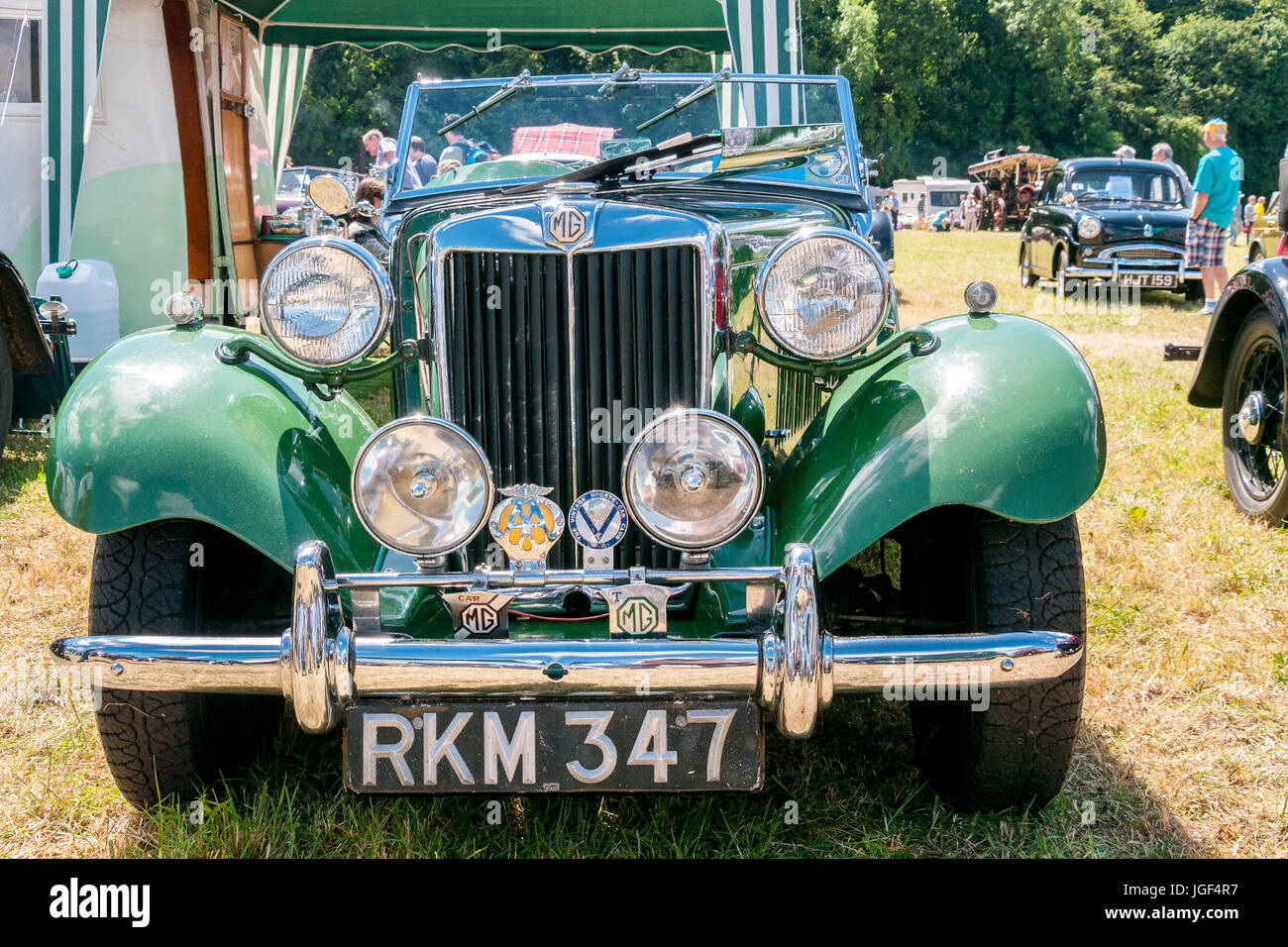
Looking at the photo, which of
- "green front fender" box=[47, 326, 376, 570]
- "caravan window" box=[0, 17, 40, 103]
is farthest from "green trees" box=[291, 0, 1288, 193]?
"green front fender" box=[47, 326, 376, 570]

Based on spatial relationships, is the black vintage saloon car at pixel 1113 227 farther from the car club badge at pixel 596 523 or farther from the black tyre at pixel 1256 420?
the car club badge at pixel 596 523

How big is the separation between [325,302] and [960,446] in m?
1.33

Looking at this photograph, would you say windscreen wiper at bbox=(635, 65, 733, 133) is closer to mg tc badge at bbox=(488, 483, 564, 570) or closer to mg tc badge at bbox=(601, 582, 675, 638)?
mg tc badge at bbox=(488, 483, 564, 570)

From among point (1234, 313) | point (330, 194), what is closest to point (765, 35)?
point (1234, 313)

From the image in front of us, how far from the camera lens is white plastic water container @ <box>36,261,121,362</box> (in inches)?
237

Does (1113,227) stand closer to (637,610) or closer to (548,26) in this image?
(548,26)

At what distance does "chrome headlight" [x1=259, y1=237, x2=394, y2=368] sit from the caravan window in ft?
18.2

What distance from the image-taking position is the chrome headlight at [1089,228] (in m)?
11.8

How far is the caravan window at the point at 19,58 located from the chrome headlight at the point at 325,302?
218 inches

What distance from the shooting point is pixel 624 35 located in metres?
7.66

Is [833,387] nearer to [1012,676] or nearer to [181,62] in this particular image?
[1012,676]

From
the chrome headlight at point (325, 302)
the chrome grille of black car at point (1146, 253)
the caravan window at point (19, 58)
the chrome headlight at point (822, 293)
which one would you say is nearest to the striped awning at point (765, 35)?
the caravan window at point (19, 58)

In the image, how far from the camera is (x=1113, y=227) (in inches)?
465
